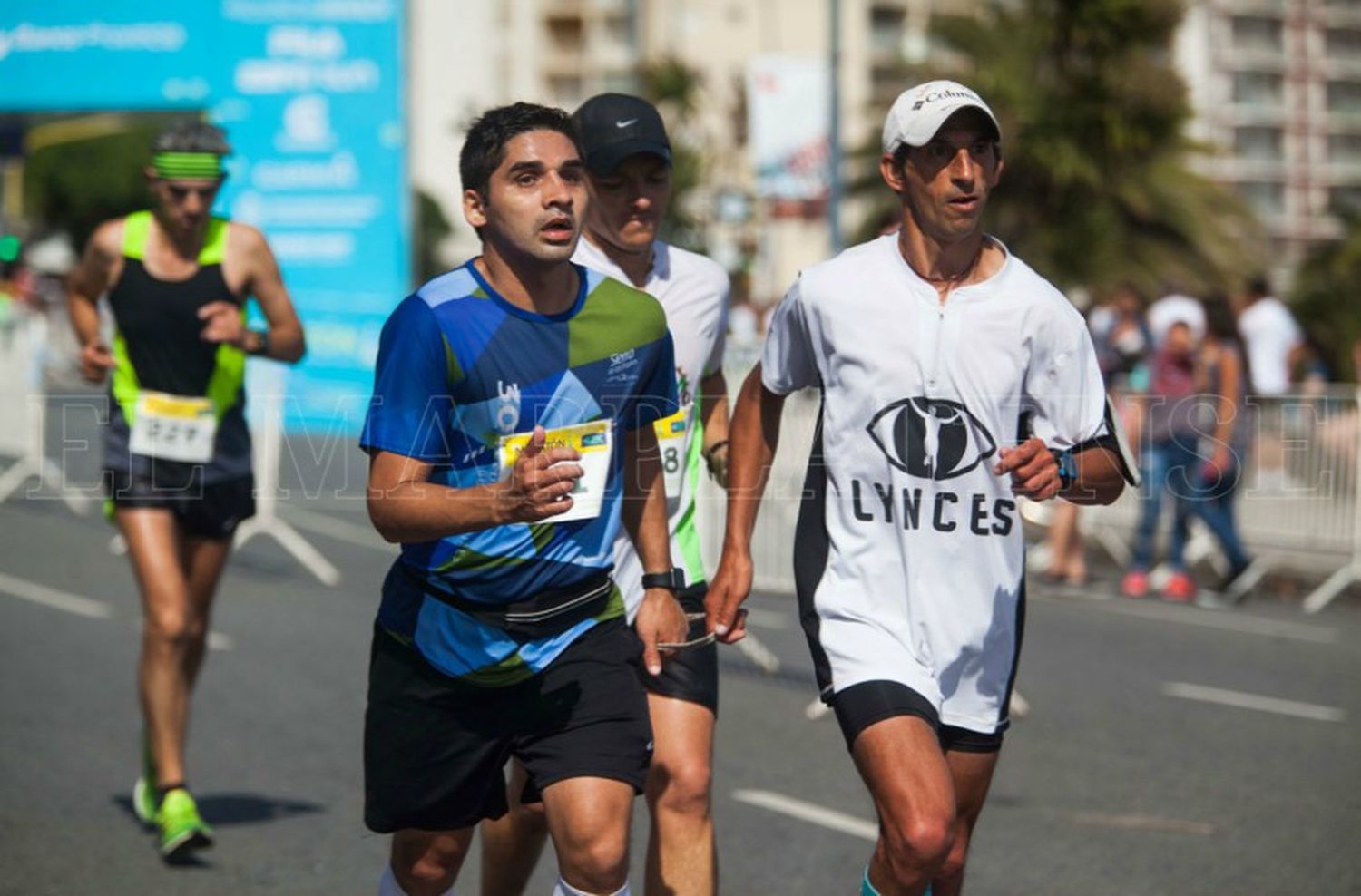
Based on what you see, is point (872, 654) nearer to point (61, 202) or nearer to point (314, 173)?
point (314, 173)

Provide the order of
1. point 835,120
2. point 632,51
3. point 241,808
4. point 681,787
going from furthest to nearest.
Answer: point 632,51 < point 835,120 < point 241,808 < point 681,787

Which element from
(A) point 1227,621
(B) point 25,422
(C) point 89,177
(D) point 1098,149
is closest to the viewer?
(A) point 1227,621

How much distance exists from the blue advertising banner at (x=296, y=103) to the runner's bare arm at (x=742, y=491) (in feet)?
64.7

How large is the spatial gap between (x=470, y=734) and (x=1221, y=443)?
1075 centimetres

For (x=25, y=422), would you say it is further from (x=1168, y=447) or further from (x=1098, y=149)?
A: (x=1098, y=149)

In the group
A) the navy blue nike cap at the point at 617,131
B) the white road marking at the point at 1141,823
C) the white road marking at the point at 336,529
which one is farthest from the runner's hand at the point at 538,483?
the white road marking at the point at 336,529

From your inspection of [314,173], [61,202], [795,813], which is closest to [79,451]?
[314,173]

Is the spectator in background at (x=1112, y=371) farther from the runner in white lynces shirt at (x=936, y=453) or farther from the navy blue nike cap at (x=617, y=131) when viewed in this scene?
the runner in white lynces shirt at (x=936, y=453)

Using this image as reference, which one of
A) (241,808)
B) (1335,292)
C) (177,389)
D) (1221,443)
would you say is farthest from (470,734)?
(1335,292)

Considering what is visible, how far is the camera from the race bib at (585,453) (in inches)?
170

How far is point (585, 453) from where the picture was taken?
14.3 ft

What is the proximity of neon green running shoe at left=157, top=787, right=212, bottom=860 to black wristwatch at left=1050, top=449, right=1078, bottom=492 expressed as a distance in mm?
3290

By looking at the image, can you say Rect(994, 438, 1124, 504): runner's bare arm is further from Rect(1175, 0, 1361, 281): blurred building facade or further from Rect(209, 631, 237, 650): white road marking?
Rect(1175, 0, 1361, 281): blurred building facade

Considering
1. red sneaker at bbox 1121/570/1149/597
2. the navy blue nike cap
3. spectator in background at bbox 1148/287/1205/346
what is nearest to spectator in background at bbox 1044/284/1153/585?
spectator in background at bbox 1148/287/1205/346
